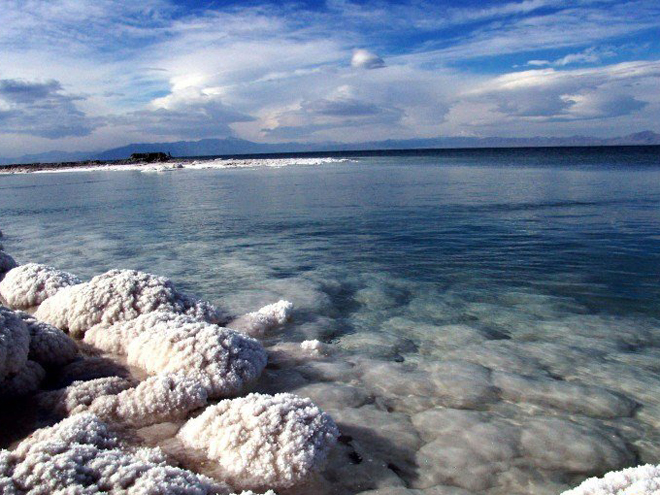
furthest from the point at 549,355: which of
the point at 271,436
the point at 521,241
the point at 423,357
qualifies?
the point at 521,241

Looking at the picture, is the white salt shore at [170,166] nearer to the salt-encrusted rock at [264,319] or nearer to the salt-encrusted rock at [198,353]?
the salt-encrusted rock at [264,319]

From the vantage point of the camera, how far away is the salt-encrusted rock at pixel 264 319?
21.3 ft

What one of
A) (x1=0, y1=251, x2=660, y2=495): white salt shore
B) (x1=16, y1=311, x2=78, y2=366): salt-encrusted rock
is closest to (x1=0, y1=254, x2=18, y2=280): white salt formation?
(x1=0, y1=251, x2=660, y2=495): white salt shore

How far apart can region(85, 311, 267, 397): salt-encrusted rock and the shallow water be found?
34 centimetres

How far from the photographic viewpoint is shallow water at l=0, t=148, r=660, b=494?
386 cm

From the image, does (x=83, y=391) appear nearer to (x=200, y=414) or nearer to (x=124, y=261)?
(x=200, y=414)

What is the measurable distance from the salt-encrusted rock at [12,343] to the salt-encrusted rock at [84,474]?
63.8 inches

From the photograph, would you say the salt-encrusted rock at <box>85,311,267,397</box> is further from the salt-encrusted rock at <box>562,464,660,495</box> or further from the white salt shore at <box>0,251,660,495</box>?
the salt-encrusted rock at <box>562,464,660,495</box>

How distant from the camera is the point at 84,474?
8.97ft

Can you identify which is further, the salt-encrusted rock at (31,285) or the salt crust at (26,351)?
the salt-encrusted rock at (31,285)

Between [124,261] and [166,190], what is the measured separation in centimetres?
2014

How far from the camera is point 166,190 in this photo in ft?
97.7

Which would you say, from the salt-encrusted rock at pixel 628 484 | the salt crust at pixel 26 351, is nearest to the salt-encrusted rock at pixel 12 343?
the salt crust at pixel 26 351

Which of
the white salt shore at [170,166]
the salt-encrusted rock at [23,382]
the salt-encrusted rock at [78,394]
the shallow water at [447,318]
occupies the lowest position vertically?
the shallow water at [447,318]
